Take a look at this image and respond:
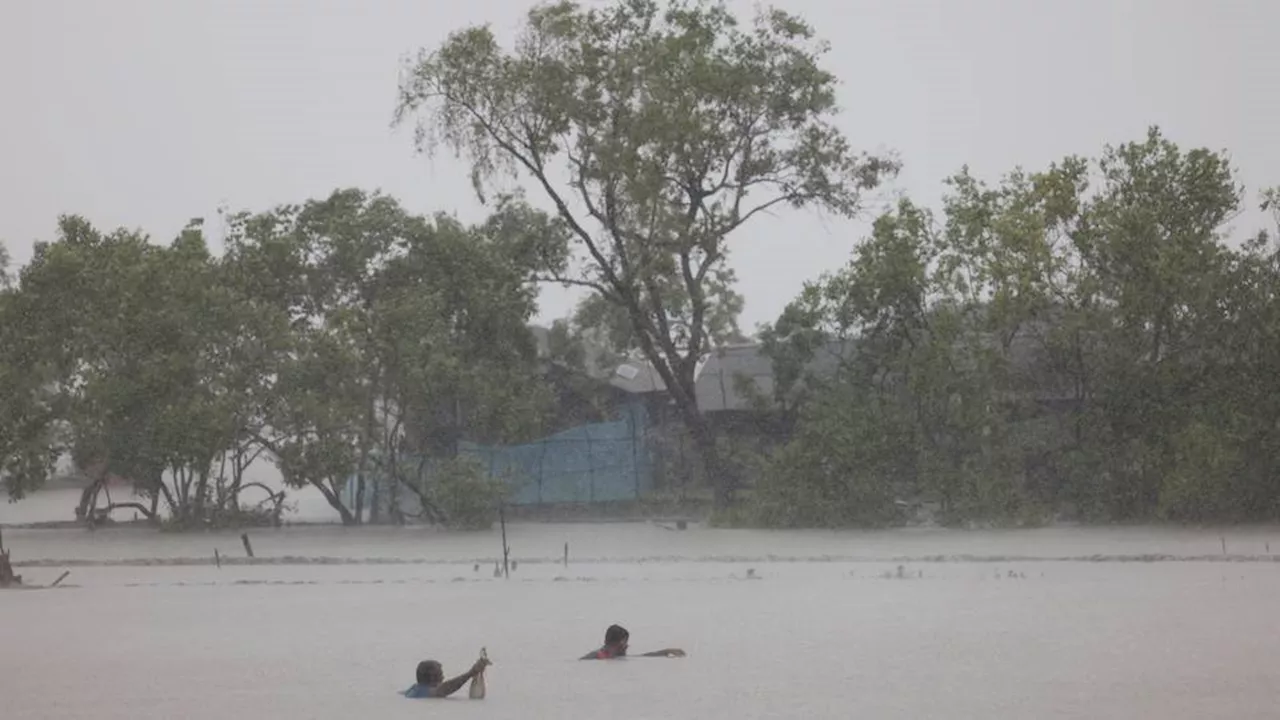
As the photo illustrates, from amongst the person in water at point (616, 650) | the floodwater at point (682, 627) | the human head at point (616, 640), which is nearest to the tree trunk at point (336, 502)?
the floodwater at point (682, 627)

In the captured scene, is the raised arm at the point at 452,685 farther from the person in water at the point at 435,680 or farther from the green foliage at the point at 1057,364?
the green foliage at the point at 1057,364

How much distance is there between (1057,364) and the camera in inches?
1073

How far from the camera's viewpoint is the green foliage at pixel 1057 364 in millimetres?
25625

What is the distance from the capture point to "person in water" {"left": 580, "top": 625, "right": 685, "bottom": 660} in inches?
548

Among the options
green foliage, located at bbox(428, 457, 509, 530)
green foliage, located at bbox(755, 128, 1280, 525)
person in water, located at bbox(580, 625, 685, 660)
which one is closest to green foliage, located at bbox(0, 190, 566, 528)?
green foliage, located at bbox(428, 457, 509, 530)

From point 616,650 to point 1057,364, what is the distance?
51.0ft

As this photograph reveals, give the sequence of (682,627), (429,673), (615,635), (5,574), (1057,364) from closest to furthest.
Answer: (429,673)
(615,635)
(682,627)
(5,574)
(1057,364)

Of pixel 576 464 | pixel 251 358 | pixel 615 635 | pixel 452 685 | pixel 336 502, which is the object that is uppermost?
pixel 251 358

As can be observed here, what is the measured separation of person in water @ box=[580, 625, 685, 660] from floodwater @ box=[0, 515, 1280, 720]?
12cm

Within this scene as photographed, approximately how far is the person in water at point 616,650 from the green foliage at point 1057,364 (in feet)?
43.3

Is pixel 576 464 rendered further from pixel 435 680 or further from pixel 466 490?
pixel 435 680

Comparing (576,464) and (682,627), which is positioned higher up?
(576,464)

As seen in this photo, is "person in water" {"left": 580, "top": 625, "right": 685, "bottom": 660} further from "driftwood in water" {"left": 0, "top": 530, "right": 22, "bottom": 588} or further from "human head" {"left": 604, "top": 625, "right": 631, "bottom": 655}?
"driftwood in water" {"left": 0, "top": 530, "right": 22, "bottom": 588}

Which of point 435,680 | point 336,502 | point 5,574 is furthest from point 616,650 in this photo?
point 336,502
